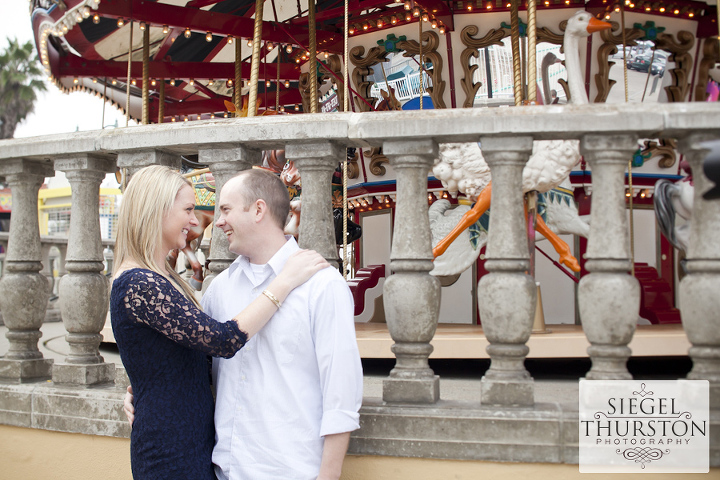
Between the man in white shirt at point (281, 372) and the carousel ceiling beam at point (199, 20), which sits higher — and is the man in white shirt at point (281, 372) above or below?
below

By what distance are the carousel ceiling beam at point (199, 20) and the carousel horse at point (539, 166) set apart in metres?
3.29

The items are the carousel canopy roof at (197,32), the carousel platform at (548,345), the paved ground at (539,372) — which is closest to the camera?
the paved ground at (539,372)

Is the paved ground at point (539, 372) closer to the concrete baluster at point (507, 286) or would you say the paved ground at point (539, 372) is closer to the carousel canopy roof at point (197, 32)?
the concrete baluster at point (507, 286)

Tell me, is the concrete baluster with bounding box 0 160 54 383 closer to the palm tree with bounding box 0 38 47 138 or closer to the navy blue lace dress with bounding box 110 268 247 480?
the navy blue lace dress with bounding box 110 268 247 480

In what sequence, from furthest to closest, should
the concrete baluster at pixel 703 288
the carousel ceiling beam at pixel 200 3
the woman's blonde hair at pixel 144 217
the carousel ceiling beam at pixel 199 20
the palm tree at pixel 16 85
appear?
the palm tree at pixel 16 85 → the carousel ceiling beam at pixel 200 3 → the carousel ceiling beam at pixel 199 20 → the concrete baluster at pixel 703 288 → the woman's blonde hair at pixel 144 217

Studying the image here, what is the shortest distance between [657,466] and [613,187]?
96 cm

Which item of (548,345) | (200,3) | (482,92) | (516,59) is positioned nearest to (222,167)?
(516,59)

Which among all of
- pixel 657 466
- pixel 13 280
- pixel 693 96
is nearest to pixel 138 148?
pixel 13 280

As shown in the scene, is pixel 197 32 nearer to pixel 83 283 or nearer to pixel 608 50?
pixel 608 50

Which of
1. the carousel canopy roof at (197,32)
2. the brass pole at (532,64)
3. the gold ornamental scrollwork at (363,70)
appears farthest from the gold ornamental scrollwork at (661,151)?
the brass pole at (532,64)

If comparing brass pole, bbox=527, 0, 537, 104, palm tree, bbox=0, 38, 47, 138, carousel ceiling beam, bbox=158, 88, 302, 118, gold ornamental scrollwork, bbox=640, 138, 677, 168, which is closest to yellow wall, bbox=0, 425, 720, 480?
brass pole, bbox=527, 0, 537, 104

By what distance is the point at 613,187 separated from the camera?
231 centimetres

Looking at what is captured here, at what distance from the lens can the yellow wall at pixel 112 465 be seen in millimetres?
2258

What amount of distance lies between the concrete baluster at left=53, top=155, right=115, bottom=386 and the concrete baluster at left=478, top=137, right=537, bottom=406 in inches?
67.6
